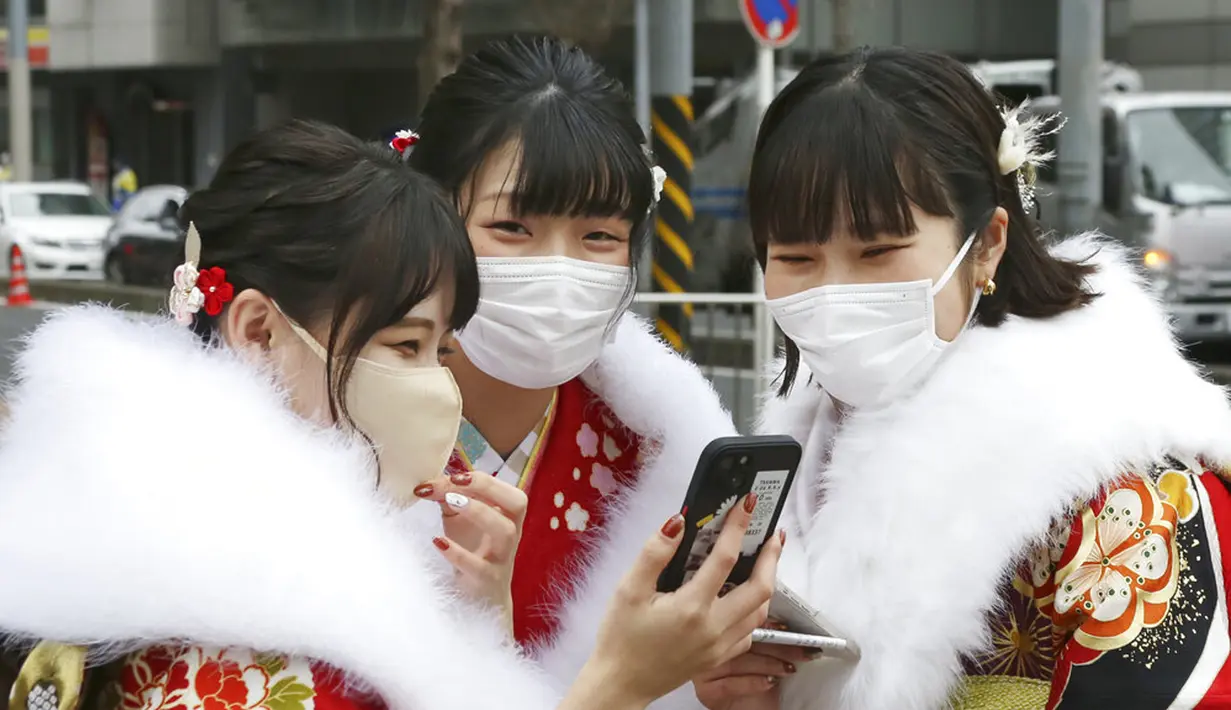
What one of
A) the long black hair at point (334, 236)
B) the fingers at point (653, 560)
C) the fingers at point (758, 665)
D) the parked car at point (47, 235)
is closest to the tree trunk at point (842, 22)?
the parked car at point (47, 235)

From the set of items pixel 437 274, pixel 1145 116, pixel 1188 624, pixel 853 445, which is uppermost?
pixel 1145 116

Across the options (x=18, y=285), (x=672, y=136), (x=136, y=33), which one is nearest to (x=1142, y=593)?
(x=672, y=136)

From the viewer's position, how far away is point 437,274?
1.66 metres

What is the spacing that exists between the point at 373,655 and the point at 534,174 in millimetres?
896

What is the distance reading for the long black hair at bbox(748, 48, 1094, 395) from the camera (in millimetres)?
1847

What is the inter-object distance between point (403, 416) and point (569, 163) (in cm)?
58

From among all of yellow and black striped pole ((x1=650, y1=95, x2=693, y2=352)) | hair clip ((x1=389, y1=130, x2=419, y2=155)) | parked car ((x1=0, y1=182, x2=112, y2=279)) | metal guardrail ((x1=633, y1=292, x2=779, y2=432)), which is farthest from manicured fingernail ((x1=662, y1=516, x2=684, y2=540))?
parked car ((x1=0, y1=182, x2=112, y2=279))

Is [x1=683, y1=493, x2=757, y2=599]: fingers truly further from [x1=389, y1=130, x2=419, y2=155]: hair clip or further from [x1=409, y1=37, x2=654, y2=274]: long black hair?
[x1=389, y1=130, x2=419, y2=155]: hair clip

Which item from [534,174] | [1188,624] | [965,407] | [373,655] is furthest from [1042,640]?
[534,174]

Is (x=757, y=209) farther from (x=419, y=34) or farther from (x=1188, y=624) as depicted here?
(x=419, y=34)

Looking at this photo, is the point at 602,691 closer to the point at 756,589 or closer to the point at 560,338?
the point at 756,589

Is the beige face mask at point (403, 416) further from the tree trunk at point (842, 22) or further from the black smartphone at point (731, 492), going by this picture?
the tree trunk at point (842, 22)

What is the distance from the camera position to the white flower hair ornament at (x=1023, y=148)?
1.94 meters

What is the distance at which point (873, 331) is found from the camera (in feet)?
6.22
